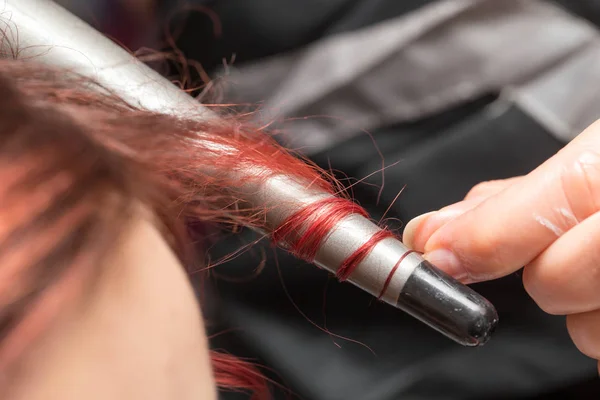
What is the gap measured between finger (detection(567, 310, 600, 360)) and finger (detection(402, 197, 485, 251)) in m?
0.10

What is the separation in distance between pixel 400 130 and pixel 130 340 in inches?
16.2

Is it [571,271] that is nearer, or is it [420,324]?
[571,271]

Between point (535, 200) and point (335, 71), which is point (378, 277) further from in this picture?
point (335, 71)

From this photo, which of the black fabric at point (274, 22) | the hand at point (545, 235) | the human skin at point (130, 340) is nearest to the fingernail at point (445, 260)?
the hand at point (545, 235)

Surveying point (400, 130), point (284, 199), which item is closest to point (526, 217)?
point (284, 199)

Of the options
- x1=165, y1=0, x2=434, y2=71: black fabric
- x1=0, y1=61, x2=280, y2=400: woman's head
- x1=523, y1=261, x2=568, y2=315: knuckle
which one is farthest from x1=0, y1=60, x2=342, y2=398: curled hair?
x1=165, y1=0, x2=434, y2=71: black fabric

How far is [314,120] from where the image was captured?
60 cm

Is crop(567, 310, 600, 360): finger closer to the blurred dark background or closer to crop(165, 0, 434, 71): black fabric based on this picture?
the blurred dark background

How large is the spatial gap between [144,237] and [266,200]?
80mm

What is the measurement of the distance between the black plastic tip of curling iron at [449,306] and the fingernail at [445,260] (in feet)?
0.16

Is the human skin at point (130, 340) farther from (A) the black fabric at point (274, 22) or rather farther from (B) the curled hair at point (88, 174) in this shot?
(A) the black fabric at point (274, 22)

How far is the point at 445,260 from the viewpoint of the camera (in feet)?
1.16

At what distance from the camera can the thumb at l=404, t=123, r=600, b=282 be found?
0.33m

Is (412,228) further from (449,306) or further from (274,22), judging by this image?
(274,22)
